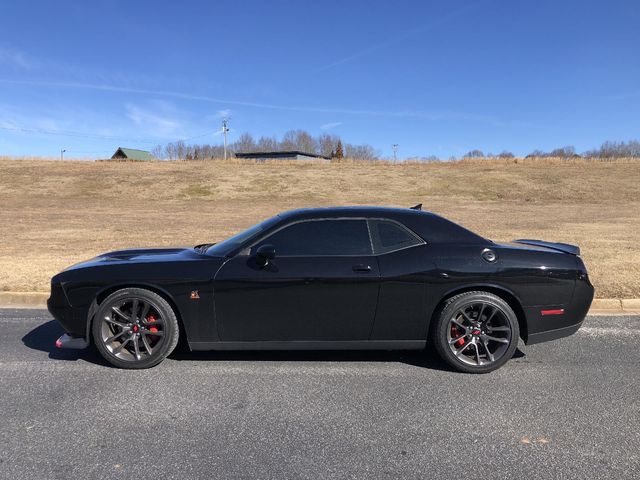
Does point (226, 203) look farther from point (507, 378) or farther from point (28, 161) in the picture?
point (28, 161)

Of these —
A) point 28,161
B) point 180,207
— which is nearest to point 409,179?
point 180,207

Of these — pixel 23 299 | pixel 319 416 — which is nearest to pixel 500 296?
pixel 319 416

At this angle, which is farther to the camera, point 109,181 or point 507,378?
point 109,181

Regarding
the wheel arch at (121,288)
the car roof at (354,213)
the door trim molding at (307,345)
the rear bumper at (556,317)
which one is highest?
the car roof at (354,213)

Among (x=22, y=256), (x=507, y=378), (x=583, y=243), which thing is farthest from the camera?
(x=583, y=243)

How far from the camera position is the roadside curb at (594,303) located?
582 centimetres

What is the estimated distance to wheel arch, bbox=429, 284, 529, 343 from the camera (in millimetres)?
3900

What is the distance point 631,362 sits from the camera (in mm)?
4145

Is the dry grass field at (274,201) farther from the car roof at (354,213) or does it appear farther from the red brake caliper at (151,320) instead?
the car roof at (354,213)

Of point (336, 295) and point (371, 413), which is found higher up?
point (336, 295)

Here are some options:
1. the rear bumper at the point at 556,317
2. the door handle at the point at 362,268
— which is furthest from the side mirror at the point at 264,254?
the rear bumper at the point at 556,317

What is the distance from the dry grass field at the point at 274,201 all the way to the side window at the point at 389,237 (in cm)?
375

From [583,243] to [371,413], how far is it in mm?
9864

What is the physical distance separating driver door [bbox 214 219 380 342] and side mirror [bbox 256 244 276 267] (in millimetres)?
28
